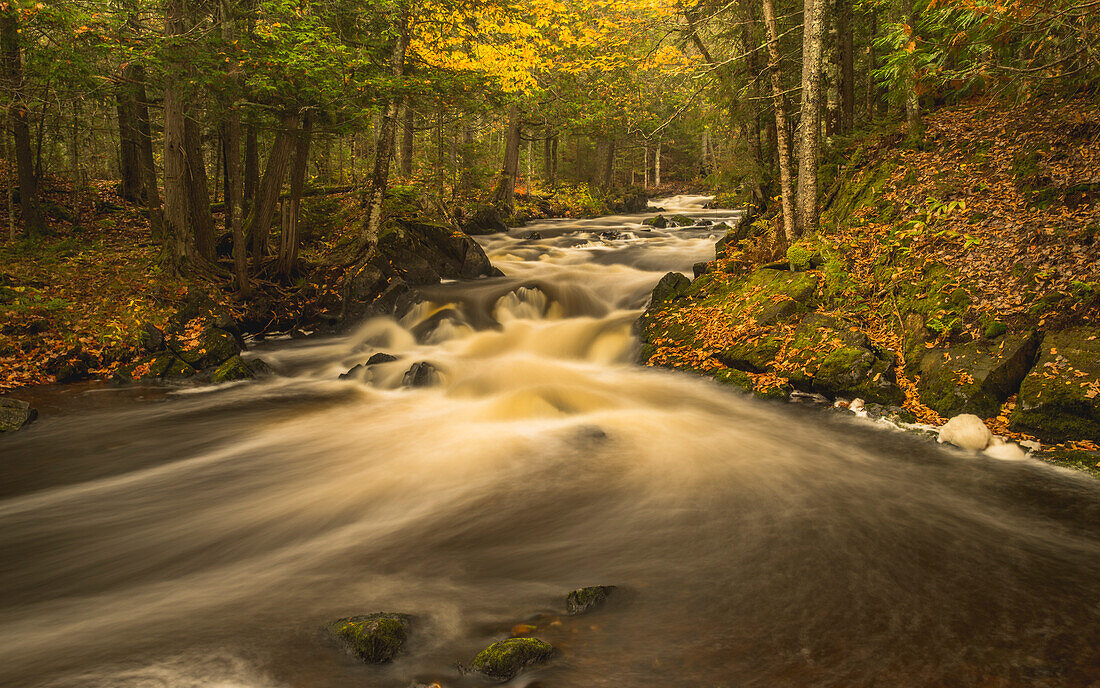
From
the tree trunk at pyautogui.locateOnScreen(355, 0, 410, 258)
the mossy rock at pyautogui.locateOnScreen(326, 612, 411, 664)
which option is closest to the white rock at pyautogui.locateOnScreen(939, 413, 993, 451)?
the mossy rock at pyautogui.locateOnScreen(326, 612, 411, 664)

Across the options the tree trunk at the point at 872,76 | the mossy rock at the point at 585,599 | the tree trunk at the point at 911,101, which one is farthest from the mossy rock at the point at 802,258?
the mossy rock at the point at 585,599

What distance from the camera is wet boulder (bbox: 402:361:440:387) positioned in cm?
980

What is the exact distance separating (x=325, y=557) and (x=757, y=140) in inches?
475

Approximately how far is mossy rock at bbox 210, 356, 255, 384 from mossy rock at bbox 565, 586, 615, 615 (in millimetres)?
8191

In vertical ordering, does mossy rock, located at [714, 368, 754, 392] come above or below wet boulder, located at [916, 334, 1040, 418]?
below

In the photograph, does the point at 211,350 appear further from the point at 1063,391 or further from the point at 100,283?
the point at 1063,391

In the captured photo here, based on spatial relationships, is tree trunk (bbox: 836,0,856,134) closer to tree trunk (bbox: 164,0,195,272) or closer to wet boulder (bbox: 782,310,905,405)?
wet boulder (bbox: 782,310,905,405)

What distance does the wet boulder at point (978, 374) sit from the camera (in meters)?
6.25

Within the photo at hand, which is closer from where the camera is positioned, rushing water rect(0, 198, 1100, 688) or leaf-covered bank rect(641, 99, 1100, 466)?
rushing water rect(0, 198, 1100, 688)

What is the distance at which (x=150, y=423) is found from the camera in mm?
7898

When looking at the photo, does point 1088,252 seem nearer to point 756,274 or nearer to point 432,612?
point 756,274

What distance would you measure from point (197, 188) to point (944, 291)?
43.7 feet

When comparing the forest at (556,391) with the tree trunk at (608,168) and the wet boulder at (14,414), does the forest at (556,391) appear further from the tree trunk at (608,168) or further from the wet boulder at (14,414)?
the tree trunk at (608,168)

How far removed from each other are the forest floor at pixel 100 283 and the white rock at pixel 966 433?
474 inches
